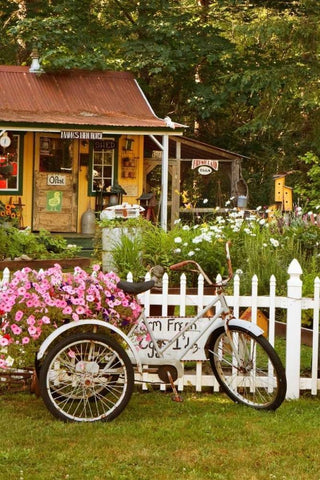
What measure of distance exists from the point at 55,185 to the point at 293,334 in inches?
570

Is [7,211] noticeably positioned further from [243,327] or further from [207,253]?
[243,327]

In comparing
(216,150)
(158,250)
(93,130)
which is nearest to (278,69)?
(216,150)

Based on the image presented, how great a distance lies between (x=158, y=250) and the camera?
11195 mm

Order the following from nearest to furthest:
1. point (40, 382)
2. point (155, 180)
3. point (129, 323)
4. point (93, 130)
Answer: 1. point (40, 382)
2. point (129, 323)
3. point (93, 130)
4. point (155, 180)

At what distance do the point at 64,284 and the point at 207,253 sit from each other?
437 cm

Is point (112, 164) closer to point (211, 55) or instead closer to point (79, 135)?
point (79, 135)

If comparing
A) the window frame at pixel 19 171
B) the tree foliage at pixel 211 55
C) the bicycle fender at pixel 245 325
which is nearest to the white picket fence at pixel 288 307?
the bicycle fender at pixel 245 325

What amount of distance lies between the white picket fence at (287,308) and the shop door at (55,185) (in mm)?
13561

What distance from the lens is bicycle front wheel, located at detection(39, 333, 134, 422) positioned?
608 cm

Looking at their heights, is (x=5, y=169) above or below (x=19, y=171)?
below

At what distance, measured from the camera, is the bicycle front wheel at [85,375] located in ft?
20.0

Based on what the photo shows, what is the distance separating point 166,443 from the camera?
18.7 ft

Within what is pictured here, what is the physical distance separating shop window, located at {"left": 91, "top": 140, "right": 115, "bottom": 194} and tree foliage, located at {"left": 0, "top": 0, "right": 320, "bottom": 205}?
210 cm

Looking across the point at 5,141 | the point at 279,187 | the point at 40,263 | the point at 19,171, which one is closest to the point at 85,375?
the point at 40,263
